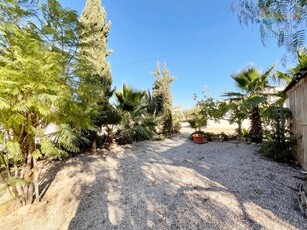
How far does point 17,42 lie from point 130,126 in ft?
19.9

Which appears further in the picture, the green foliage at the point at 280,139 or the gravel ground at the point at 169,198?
the green foliage at the point at 280,139

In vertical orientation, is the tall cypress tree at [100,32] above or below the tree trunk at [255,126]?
above

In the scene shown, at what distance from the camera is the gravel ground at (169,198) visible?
2705mm

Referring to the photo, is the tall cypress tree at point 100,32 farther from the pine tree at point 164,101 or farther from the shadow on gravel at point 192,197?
the shadow on gravel at point 192,197

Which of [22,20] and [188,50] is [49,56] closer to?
[22,20]

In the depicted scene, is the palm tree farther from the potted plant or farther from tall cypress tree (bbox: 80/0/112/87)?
tall cypress tree (bbox: 80/0/112/87)

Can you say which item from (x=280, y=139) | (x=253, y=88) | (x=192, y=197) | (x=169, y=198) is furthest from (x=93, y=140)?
(x=253, y=88)

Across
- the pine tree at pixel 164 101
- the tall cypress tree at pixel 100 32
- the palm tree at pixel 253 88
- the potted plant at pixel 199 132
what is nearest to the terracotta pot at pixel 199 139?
the potted plant at pixel 199 132

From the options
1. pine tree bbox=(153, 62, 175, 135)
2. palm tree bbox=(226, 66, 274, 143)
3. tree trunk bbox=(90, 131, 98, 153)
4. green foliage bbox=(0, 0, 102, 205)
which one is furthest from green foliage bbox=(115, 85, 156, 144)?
green foliage bbox=(0, 0, 102, 205)

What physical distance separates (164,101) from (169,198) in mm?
8624

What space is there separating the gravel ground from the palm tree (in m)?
2.96

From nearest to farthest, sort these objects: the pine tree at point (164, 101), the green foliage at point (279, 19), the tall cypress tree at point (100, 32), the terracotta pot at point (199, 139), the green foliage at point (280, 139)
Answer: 1. the green foliage at point (279, 19)
2. the green foliage at point (280, 139)
3. the tall cypress tree at point (100, 32)
4. the terracotta pot at point (199, 139)
5. the pine tree at point (164, 101)

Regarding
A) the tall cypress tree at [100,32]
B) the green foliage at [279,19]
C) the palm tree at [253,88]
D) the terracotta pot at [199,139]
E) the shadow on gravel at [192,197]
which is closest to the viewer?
the green foliage at [279,19]

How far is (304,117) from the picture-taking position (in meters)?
4.44
